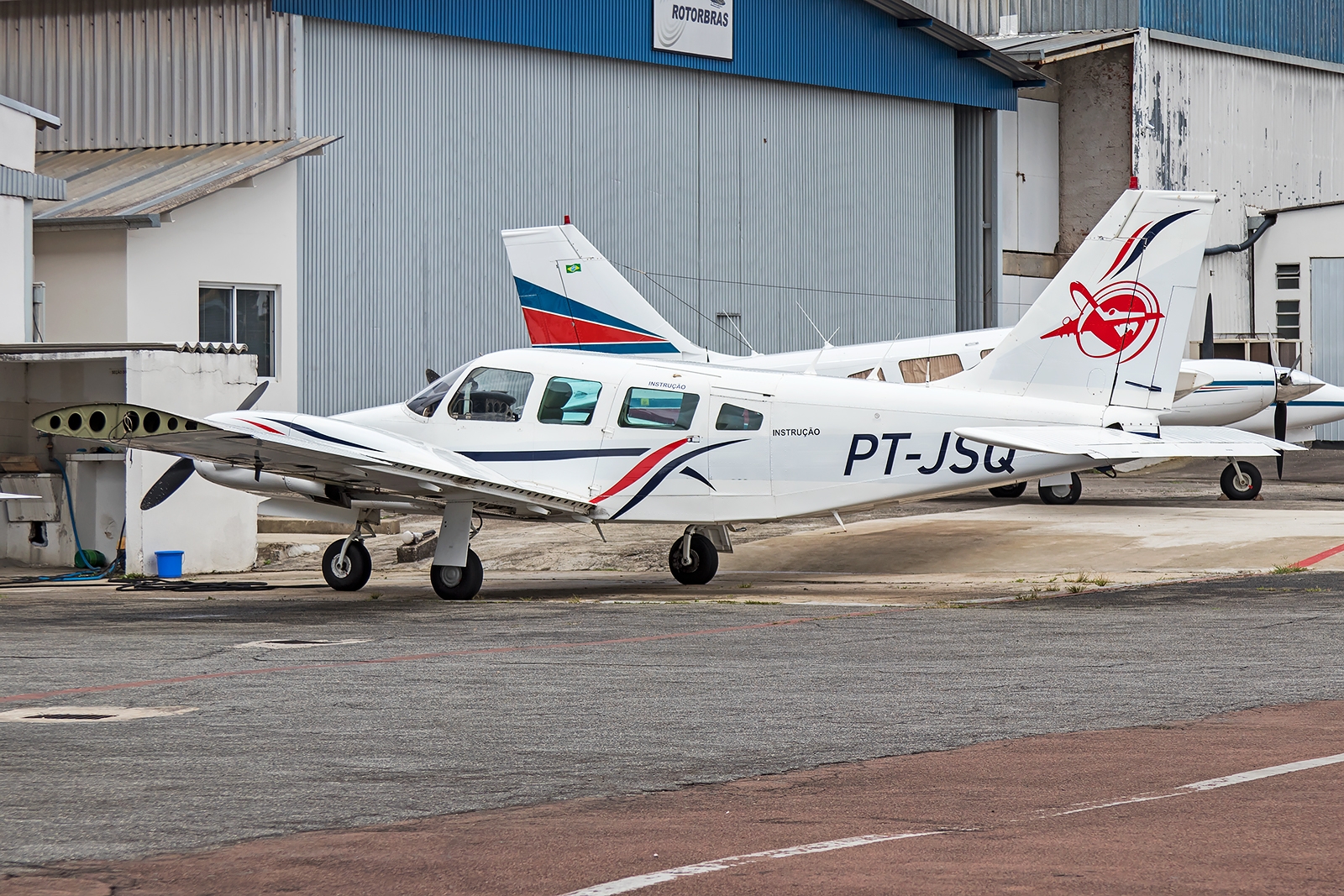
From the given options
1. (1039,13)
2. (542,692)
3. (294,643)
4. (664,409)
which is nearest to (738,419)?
(664,409)

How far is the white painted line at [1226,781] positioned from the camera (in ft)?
20.5

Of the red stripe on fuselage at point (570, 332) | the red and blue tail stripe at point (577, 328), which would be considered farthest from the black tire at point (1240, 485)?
the red stripe on fuselage at point (570, 332)

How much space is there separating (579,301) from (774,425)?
718cm

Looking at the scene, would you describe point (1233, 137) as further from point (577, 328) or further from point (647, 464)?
point (647, 464)

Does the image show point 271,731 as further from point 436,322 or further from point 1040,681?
point 436,322

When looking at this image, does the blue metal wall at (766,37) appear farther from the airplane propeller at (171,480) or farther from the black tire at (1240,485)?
the black tire at (1240,485)

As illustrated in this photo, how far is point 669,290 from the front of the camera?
99.0ft

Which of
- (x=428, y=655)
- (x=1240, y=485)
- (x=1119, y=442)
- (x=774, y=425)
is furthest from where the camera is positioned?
(x=1240, y=485)

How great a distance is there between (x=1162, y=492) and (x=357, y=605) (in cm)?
1462

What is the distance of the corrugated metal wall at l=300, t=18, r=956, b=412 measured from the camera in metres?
26.0

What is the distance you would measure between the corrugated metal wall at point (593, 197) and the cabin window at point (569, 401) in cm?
993

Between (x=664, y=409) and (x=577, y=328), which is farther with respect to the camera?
(x=577, y=328)

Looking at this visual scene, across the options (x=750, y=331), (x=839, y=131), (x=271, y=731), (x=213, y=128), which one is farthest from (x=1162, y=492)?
(x=271, y=731)

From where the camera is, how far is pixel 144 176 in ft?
81.4
